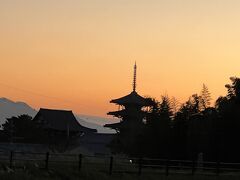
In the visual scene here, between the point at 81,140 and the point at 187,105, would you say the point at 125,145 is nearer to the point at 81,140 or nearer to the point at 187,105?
the point at 187,105

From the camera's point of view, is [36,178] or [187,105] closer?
[36,178]

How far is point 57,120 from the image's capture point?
73.2m

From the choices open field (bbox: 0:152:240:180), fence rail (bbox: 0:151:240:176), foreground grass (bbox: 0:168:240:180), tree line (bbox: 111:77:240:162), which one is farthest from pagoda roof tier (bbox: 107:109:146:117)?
foreground grass (bbox: 0:168:240:180)

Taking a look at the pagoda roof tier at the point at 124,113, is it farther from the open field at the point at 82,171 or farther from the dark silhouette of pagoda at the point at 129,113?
the open field at the point at 82,171

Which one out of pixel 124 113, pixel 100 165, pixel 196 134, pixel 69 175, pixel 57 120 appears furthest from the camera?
pixel 124 113

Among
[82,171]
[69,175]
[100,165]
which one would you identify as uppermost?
[100,165]

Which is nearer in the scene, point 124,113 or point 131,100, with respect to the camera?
point 131,100

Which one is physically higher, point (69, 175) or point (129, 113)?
point (129, 113)

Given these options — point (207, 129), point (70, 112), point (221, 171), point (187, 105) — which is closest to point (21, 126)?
point (70, 112)

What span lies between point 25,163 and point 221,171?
13.8m

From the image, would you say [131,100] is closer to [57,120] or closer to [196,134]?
[57,120]

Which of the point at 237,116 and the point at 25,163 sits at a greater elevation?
the point at 237,116

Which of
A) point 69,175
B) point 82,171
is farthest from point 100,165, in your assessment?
point 69,175

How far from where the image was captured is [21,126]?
7000 cm
